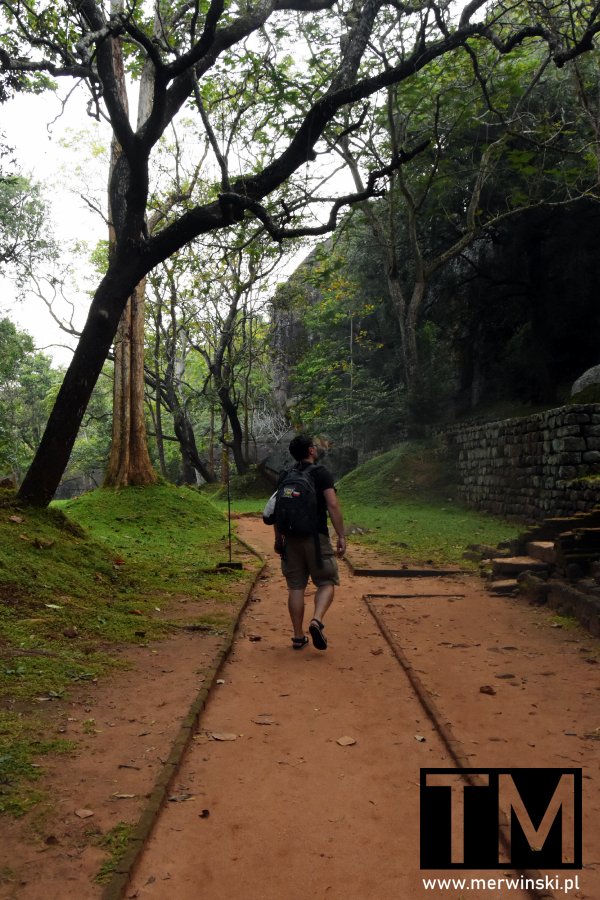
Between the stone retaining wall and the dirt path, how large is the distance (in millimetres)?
5834

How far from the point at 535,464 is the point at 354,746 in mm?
11016

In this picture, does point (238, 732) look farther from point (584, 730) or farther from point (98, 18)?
point (98, 18)

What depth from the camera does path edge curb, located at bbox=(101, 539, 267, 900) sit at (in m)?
2.70

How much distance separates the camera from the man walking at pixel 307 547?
6.23 metres

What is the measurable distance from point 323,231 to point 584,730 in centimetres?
671

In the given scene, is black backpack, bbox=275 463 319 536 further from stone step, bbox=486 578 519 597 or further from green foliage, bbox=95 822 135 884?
stone step, bbox=486 578 519 597

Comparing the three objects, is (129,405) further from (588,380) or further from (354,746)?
(354,746)

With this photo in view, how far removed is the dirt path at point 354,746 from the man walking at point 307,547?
456 millimetres

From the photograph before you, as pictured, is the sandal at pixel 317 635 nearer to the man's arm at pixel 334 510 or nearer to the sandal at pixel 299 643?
the sandal at pixel 299 643

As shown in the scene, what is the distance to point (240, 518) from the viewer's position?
2053 cm

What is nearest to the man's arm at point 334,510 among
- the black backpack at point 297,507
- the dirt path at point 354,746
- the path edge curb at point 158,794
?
the black backpack at point 297,507

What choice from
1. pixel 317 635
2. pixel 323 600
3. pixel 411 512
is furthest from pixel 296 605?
pixel 411 512

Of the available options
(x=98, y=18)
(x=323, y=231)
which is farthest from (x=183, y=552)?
(x=98, y=18)

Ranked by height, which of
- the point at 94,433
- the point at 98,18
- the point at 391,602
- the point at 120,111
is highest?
the point at 98,18
